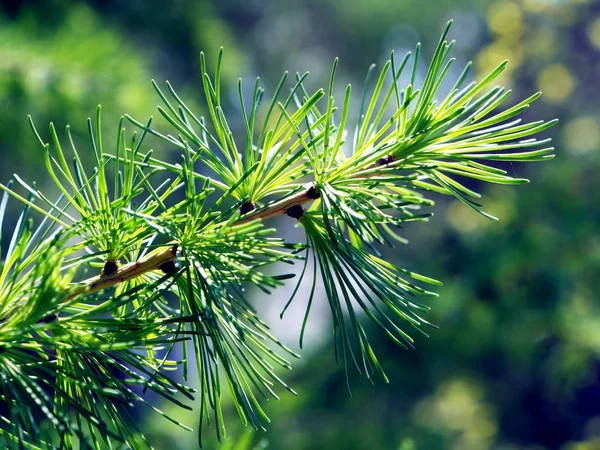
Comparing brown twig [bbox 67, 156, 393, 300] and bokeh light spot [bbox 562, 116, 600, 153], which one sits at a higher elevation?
bokeh light spot [bbox 562, 116, 600, 153]

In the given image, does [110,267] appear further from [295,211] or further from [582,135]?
[582,135]

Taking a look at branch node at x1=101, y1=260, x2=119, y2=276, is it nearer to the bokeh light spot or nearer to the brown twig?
the brown twig

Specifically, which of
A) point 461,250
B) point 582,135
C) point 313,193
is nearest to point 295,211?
point 313,193

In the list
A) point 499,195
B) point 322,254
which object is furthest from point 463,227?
point 322,254

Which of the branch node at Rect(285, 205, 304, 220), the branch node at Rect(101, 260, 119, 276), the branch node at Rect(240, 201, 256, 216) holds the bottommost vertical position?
the branch node at Rect(101, 260, 119, 276)

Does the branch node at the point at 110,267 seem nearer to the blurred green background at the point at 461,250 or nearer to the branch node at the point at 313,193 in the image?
the branch node at the point at 313,193

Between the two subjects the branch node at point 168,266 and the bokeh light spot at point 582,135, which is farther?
the bokeh light spot at point 582,135

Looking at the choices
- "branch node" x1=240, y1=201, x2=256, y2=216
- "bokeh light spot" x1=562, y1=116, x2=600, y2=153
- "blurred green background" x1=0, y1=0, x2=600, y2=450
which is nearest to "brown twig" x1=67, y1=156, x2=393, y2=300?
"branch node" x1=240, y1=201, x2=256, y2=216

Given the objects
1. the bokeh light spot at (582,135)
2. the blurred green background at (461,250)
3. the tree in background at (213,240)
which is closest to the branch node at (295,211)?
the tree in background at (213,240)
